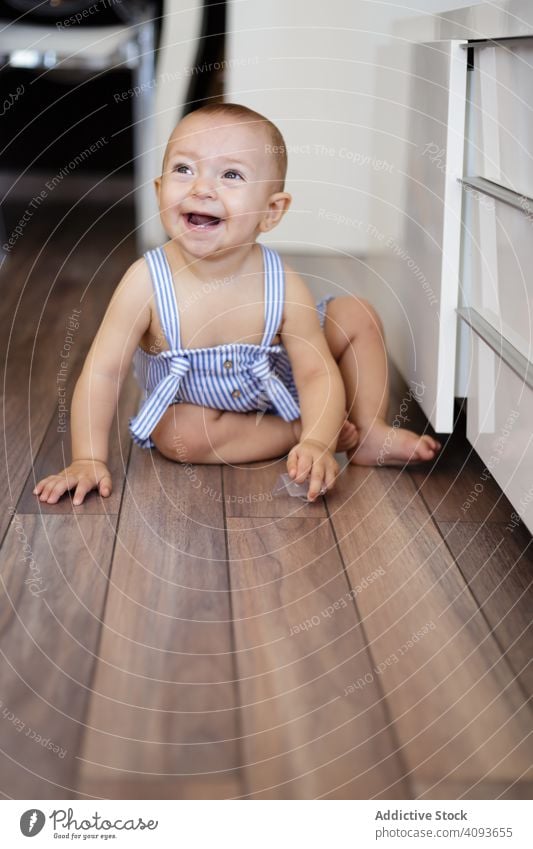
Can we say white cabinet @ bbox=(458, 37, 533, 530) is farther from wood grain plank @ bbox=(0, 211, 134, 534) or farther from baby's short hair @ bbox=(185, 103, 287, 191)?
wood grain plank @ bbox=(0, 211, 134, 534)

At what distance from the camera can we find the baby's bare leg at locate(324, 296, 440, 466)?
0.93m

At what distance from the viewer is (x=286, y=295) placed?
94cm

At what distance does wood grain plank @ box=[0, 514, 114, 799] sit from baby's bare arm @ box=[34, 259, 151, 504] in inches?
2.0

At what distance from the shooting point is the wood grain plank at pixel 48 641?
54 centimetres

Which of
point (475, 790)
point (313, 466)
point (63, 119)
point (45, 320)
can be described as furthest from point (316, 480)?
point (63, 119)

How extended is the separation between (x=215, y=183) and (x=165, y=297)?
0.11 metres

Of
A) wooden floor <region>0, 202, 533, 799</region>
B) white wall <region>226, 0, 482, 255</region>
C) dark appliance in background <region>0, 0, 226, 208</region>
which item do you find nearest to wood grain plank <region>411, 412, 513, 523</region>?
wooden floor <region>0, 202, 533, 799</region>

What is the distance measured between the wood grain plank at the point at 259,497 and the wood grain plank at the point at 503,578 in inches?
4.5

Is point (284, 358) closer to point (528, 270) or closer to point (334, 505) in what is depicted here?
point (334, 505)

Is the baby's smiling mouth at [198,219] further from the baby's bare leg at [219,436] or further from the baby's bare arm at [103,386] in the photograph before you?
the baby's bare leg at [219,436]

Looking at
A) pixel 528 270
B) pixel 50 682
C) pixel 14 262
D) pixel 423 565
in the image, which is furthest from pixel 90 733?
pixel 14 262

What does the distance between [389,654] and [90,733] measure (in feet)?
0.62
